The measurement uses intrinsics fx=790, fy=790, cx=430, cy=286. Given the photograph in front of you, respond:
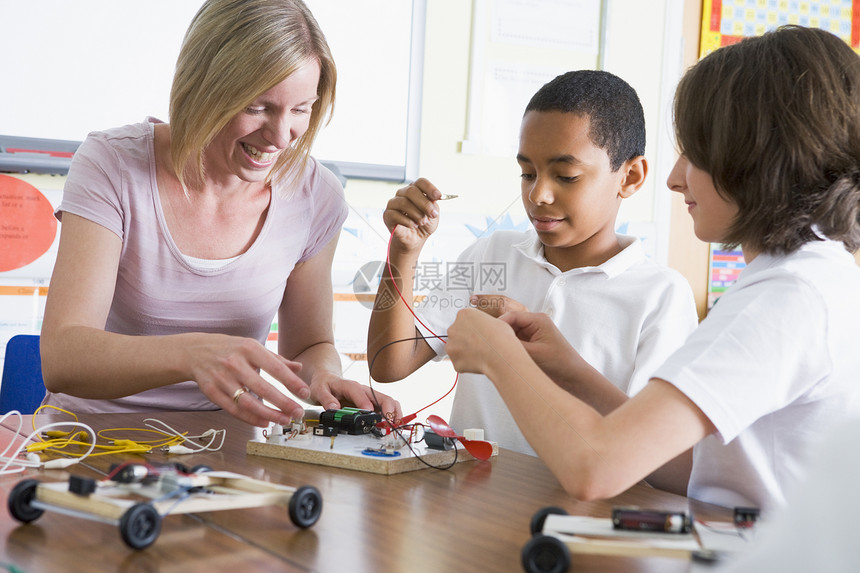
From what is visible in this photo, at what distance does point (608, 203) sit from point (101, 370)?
2.70 feet

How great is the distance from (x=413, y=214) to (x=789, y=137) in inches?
22.3

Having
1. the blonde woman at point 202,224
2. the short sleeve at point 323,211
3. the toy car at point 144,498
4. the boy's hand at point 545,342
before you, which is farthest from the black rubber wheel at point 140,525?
the short sleeve at point 323,211

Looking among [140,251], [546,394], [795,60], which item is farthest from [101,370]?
[795,60]

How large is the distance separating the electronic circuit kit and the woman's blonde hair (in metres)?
0.51

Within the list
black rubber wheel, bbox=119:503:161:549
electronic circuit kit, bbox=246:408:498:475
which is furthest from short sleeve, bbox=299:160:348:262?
black rubber wheel, bbox=119:503:161:549

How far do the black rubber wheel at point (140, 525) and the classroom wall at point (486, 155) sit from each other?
1286 millimetres

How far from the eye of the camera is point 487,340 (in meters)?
0.84

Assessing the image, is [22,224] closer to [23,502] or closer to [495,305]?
[495,305]

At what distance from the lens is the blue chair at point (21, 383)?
158 cm

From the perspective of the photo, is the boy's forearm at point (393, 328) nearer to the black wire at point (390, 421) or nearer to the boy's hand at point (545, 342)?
the black wire at point (390, 421)

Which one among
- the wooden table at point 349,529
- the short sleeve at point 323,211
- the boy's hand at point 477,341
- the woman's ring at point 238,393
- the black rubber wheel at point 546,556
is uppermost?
the short sleeve at point 323,211

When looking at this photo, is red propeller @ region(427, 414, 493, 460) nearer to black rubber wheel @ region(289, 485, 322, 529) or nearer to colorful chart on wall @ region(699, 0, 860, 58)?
black rubber wheel @ region(289, 485, 322, 529)

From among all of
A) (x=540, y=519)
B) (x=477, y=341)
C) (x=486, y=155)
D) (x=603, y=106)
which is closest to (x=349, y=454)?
(x=477, y=341)

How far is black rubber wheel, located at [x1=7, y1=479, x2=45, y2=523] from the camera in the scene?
0.65m
